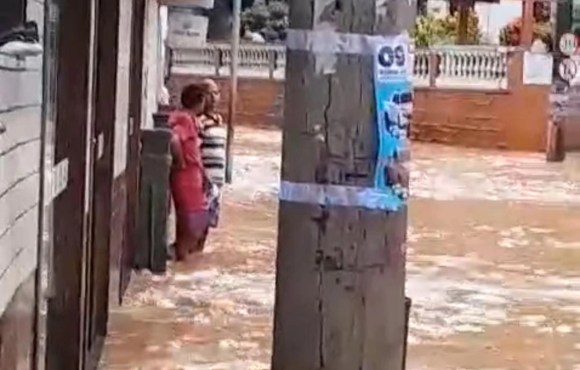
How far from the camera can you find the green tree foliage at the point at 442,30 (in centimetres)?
3331

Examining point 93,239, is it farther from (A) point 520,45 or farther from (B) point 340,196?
(A) point 520,45

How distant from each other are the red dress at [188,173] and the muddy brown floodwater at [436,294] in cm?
47

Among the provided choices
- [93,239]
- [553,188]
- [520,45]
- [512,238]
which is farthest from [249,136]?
[93,239]

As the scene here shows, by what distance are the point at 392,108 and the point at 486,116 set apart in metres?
26.7

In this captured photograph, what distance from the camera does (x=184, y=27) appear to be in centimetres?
2491

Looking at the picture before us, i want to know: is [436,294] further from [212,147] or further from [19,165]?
[19,165]

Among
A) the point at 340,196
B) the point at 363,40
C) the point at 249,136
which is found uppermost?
the point at 363,40

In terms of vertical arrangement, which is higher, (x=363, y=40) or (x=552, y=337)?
(x=363, y=40)

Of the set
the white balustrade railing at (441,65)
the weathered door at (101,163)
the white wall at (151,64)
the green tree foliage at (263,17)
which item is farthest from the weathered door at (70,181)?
the green tree foliage at (263,17)

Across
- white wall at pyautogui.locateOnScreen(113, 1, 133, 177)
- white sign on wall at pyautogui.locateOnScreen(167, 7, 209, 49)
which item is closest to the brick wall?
white sign on wall at pyautogui.locateOnScreen(167, 7, 209, 49)

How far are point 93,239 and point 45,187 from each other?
7.74 ft

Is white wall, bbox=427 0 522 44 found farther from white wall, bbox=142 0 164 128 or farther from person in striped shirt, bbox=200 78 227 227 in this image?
person in striped shirt, bbox=200 78 227 227

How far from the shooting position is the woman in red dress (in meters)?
10.8

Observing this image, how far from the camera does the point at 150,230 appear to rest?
33.8 ft
